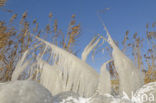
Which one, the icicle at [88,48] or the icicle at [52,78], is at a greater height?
the icicle at [88,48]

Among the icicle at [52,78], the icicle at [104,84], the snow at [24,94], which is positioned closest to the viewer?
the snow at [24,94]

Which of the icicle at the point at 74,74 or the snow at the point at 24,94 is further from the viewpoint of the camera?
the icicle at the point at 74,74

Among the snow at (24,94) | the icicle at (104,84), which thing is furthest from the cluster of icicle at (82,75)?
the snow at (24,94)

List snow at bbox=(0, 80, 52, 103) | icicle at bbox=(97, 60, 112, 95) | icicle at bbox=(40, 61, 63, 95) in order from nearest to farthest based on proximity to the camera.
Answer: snow at bbox=(0, 80, 52, 103) < icicle at bbox=(97, 60, 112, 95) < icicle at bbox=(40, 61, 63, 95)

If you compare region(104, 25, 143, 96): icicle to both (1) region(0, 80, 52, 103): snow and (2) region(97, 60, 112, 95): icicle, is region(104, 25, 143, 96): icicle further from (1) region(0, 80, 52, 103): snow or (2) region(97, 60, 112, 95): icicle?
(1) region(0, 80, 52, 103): snow

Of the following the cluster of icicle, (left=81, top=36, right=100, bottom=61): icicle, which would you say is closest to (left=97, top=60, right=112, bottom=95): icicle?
the cluster of icicle

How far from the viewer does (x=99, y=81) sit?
153 cm

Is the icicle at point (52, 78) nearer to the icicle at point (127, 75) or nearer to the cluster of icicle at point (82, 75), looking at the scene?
the cluster of icicle at point (82, 75)

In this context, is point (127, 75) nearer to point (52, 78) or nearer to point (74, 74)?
point (74, 74)

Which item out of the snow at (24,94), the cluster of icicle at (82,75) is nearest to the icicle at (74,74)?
the cluster of icicle at (82,75)

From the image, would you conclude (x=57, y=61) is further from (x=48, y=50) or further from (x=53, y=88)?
(x=53, y=88)

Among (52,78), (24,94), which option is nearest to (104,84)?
(52,78)

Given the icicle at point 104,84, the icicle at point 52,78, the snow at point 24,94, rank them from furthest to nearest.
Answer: the icicle at point 52,78 < the icicle at point 104,84 < the snow at point 24,94

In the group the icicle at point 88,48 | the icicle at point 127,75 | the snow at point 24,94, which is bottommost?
the snow at point 24,94
